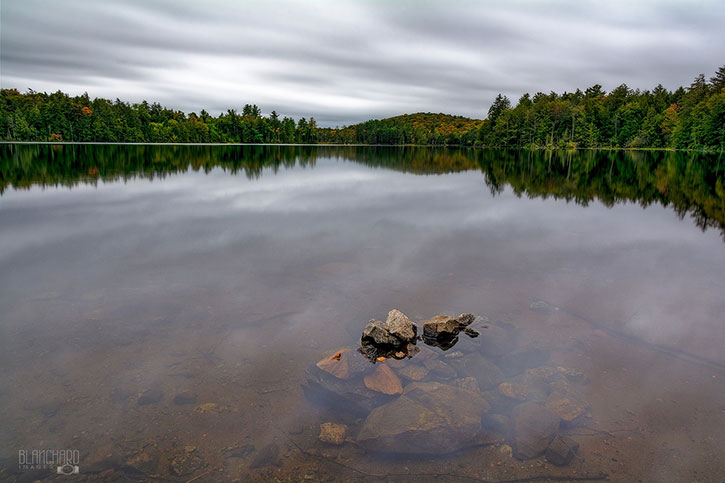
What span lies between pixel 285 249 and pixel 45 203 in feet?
56.1

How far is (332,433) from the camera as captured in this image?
5.52m

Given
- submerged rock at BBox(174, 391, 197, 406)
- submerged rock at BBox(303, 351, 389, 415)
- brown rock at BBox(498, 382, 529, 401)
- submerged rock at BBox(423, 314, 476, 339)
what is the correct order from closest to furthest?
submerged rock at BBox(174, 391, 197, 406) < submerged rock at BBox(303, 351, 389, 415) < brown rock at BBox(498, 382, 529, 401) < submerged rock at BBox(423, 314, 476, 339)

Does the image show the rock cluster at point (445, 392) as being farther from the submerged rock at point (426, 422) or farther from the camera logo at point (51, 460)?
the camera logo at point (51, 460)

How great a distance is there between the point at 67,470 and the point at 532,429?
6.07 meters

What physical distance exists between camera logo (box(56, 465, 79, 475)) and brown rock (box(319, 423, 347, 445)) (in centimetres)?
299

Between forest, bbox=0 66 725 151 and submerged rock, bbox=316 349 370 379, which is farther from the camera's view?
forest, bbox=0 66 725 151

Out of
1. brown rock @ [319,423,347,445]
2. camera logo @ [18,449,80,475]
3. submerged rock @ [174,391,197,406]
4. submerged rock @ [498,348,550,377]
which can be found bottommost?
→ camera logo @ [18,449,80,475]

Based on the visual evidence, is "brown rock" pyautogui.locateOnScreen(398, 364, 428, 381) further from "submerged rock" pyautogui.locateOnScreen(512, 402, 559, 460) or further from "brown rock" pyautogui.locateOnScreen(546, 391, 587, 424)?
"brown rock" pyautogui.locateOnScreen(546, 391, 587, 424)

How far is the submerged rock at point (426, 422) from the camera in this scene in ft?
17.6

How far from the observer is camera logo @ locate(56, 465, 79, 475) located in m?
4.76

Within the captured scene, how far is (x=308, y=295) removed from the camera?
10227 millimetres

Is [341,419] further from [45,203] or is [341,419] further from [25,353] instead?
[45,203]

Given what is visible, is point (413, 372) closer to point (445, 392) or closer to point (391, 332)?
point (445, 392)

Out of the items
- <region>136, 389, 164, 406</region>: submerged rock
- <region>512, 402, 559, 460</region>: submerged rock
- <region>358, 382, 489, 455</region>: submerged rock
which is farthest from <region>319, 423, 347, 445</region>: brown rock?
<region>136, 389, 164, 406</region>: submerged rock
